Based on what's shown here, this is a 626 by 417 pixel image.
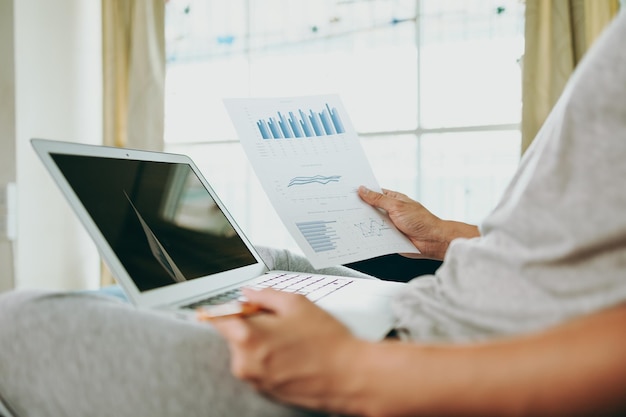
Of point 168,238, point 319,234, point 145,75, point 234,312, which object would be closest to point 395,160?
point 145,75

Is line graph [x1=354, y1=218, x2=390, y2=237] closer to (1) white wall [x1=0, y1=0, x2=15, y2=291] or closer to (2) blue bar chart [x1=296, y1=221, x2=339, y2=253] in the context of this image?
(2) blue bar chart [x1=296, y1=221, x2=339, y2=253]

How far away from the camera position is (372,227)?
85cm

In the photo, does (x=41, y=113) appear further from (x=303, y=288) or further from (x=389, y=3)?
(x=303, y=288)

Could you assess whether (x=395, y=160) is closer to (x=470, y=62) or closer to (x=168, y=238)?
(x=470, y=62)

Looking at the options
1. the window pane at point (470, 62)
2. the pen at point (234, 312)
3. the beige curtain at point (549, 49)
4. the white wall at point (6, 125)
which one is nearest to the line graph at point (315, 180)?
the pen at point (234, 312)

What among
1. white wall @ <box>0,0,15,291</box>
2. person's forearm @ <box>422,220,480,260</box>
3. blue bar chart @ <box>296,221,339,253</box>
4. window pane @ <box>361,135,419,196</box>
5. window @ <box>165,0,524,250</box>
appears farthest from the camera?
window pane @ <box>361,135,419,196</box>

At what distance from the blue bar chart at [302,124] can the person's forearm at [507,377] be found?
0.52 metres

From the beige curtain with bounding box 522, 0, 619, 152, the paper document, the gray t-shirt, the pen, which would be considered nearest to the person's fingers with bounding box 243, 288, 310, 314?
the pen

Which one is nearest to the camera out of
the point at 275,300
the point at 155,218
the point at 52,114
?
the point at 275,300

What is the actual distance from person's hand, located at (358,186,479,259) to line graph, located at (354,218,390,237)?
0.10ft

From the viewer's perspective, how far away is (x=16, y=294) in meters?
0.47

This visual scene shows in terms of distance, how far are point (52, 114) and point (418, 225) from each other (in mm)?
2398

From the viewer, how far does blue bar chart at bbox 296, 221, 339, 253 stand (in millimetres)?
719

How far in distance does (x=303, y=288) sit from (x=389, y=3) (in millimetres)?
2226
